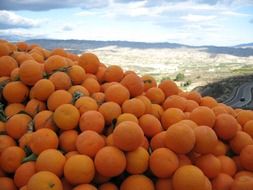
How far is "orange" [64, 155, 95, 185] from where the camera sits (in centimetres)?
228

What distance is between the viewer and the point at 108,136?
2.59 meters

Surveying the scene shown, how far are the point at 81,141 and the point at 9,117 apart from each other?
0.89m

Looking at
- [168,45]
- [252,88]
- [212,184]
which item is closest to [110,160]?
[212,184]

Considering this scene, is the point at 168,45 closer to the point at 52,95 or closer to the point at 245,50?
the point at 245,50

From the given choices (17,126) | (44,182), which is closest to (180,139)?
(44,182)

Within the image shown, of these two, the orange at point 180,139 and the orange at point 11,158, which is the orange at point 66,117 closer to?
the orange at point 11,158

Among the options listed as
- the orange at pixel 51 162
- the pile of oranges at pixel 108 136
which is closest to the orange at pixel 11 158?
the pile of oranges at pixel 108 136

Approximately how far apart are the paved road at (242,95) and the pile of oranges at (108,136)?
1288 inches

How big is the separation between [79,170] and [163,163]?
→ 57 centimetres

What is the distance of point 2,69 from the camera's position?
135 inches

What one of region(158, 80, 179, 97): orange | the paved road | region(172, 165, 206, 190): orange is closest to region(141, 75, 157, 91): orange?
region(158, 80, 179, 97): orange

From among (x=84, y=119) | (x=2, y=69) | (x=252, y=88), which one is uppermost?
(x=2, y=69)

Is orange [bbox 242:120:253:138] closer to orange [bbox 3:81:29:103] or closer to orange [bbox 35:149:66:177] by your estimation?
orange [bbox 35:149:66:177]

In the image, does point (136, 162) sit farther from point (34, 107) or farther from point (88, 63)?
point (88, 63)
